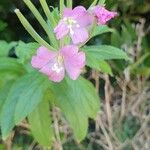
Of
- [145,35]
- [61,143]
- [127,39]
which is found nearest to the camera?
[61,143]

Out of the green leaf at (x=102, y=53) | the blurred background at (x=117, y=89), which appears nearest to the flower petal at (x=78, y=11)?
the green leaf at (x=102, y=53)

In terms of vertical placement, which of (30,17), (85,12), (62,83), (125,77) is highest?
(85,12)

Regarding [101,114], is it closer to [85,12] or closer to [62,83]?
[62,83]

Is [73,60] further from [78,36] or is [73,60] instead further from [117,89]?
[117,89]

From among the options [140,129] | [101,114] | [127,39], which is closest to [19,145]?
[101,114]

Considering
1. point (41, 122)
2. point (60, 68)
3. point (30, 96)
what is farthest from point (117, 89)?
point (60, 68)

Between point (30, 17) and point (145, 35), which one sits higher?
point (30, 17)

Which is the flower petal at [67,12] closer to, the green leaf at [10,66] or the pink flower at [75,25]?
the pink flower at [75,25]
